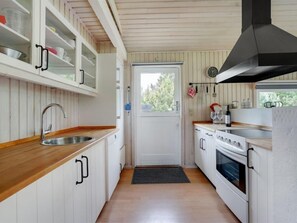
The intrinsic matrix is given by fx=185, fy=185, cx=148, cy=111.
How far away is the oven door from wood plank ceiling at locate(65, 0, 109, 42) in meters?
2.36

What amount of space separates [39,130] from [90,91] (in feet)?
2.92

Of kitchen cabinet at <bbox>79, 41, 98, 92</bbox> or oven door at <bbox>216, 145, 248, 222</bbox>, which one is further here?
kitchen cabinet at <bbox>79, 41, 98, 92</bbox>

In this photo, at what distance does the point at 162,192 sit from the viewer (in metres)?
2.61

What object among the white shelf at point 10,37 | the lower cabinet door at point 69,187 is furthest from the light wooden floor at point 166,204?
the white shelf at point 10,37

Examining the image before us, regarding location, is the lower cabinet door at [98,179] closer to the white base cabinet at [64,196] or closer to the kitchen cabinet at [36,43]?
the white base cabinet at [64,196]

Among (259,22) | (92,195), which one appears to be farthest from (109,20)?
(92,195)

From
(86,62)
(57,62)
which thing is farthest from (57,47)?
(86,62)

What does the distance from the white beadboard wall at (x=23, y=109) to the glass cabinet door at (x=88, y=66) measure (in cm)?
44

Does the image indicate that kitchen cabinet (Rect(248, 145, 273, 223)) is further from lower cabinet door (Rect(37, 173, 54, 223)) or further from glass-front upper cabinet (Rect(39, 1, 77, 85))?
glass-front upper cabinet (Rect(39, 1, 77, 85))

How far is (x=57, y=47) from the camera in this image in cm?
176

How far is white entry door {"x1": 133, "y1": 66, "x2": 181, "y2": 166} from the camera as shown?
383 centimetres

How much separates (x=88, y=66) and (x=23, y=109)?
1.25 metres

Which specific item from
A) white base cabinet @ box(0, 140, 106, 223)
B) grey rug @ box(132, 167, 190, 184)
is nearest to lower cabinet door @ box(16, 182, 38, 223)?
white base cabinet @ box(0, 140, 106, 223)

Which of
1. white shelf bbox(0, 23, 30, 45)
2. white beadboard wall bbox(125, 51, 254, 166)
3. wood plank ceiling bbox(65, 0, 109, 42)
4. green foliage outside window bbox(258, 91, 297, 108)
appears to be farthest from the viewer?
white beadboard wall bbox(125, 51, 254, 166)
